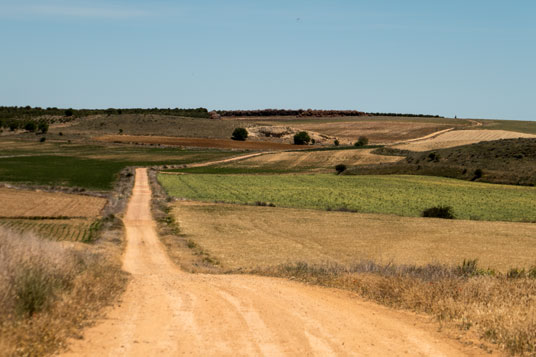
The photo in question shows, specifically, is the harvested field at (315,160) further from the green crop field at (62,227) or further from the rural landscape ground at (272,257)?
the green crop field at (62,227)

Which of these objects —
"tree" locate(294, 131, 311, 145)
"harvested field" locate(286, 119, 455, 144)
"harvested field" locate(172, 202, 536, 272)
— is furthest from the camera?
"harvested field" locate(286, 119, 455, 144)

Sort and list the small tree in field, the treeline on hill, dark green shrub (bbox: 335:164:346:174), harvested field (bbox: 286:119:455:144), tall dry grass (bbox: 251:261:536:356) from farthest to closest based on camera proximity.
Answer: harvested field (bbox: 286:119:455:144)
the small tree in field
dark green shrub (bbox: 335:164:346:174)
the treeline on hill
tall dry grass (bbox: 251:261:536:356)

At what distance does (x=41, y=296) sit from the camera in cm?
1157

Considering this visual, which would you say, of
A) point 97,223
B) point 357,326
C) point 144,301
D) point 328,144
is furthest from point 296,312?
point 328,144

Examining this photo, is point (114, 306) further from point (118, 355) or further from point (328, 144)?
point (328, 144)

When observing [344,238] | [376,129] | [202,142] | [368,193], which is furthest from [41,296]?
[376,129]

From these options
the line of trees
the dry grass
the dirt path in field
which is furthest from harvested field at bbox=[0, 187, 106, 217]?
the line of trees

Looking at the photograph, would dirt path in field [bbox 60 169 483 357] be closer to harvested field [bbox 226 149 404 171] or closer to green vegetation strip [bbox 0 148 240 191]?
green vegetation strip [bbox 0 148 240 191]

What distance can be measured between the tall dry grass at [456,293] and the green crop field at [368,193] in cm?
3138

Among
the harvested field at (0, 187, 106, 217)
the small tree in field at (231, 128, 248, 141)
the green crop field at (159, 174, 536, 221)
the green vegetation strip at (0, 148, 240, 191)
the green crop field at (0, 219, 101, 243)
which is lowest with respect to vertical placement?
the green vegetation strip at (0, 148, 240, 191)

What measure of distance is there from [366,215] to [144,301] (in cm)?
3522

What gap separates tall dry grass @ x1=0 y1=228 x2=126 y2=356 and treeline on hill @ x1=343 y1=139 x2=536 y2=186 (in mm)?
73241

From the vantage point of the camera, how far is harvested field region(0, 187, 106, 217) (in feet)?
151

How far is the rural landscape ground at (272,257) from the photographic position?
11.5 metres
